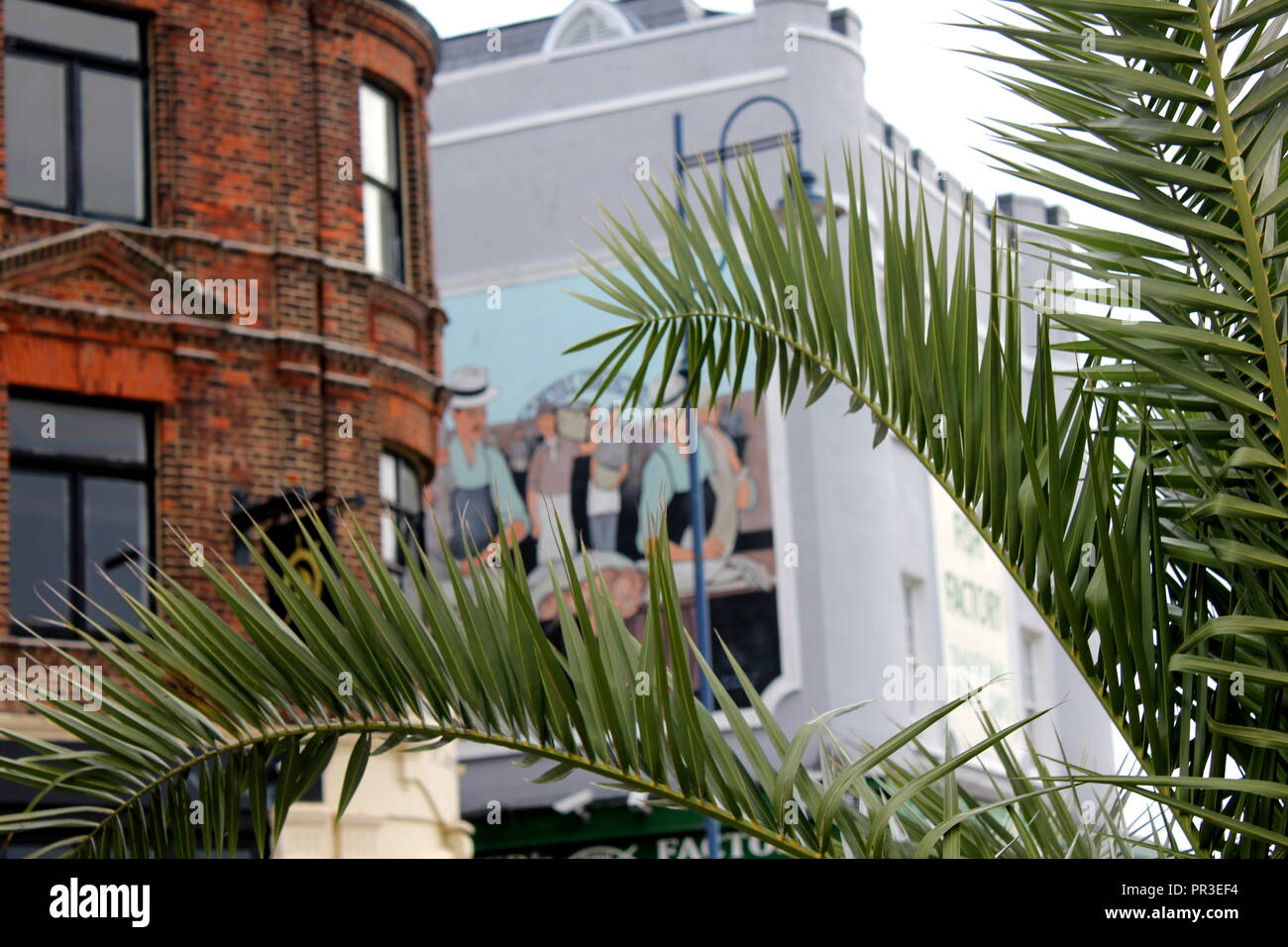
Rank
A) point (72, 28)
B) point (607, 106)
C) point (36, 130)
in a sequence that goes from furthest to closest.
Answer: point (607, 106) < point (72, 28) < point (36, 130)

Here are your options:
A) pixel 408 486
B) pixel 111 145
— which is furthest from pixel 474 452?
pixel 111 145

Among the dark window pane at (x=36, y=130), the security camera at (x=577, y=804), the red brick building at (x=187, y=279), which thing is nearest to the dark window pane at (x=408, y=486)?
the red brick building at (x=187, y=279)

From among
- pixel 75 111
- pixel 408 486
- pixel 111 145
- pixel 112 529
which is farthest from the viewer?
pixel 408 486

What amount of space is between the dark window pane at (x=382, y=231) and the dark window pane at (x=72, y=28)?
277 centimetres

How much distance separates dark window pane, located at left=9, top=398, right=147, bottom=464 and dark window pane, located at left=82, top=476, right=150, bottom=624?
254 millimetres

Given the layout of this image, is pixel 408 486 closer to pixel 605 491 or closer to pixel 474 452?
pixel 605 491

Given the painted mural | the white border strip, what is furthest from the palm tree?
the white border strip

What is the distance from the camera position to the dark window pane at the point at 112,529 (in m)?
14.9

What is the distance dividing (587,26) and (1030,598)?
27.9m

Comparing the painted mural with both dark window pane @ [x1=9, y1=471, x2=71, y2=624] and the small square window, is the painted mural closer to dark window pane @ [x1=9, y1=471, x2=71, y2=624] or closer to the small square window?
the small square window

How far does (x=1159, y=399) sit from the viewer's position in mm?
3574

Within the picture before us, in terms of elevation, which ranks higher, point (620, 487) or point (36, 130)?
point (36, 130)

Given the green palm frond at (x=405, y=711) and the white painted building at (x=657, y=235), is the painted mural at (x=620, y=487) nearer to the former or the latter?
the white painted building at (x=657, y=235)

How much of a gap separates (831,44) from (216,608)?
1651 centimetres
